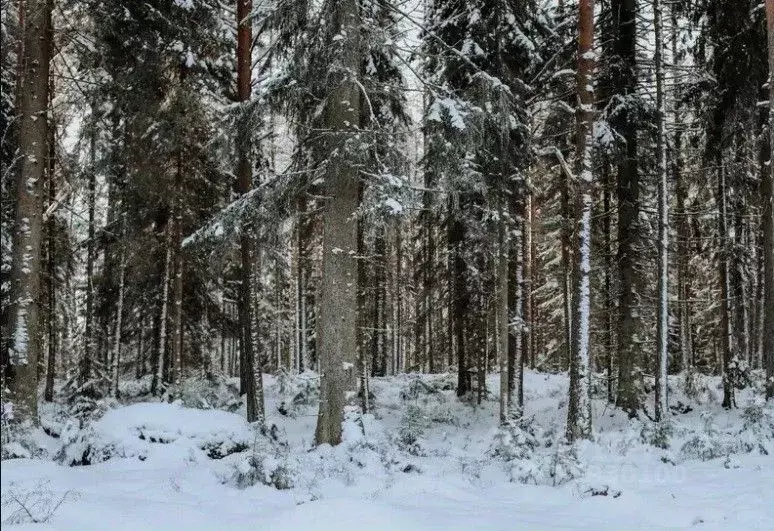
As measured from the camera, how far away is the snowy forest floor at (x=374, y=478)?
576 cm

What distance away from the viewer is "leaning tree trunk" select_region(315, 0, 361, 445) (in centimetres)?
996

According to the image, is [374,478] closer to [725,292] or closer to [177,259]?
[177,259]

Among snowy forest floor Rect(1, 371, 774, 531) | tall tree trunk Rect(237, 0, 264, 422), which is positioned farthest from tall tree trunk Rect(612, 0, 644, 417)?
tall tree trunk Rect(237, 0, 264, 422)

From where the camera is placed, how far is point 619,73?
14.6 metres

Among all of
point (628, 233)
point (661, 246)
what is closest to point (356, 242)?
point (661, 246)

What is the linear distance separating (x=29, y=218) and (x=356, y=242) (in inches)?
225

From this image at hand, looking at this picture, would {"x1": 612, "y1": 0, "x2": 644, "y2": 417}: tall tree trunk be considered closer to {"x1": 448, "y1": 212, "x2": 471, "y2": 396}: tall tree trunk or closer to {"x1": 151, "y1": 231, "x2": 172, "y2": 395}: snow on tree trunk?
{"x1": 448, "y1": 212, "x2": 471, "y2": 396}: tall tree trunk

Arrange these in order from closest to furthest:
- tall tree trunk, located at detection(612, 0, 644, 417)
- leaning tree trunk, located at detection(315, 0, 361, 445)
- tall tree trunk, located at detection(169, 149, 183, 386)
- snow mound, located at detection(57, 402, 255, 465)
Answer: snow mound, located at detection(57, 402, 255, 465) < leaning tree trunk, located at detection(315, 0, 361, 445) < tall tree trunk, located at detection(612, 0, 644, 417) < tall tree trunk, located at detection(169, 149, 183, 386)

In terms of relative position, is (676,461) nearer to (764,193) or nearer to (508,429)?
(508,429)

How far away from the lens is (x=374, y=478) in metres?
8.27

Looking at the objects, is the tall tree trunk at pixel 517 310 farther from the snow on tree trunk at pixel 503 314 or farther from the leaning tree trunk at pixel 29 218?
the leaning tree trunk at pixel 29 218

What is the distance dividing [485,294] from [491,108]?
348 inches

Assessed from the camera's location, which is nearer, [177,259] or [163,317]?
[177,259]

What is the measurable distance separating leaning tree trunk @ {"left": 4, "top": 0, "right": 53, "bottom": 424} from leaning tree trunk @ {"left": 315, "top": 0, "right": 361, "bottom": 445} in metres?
4.96
